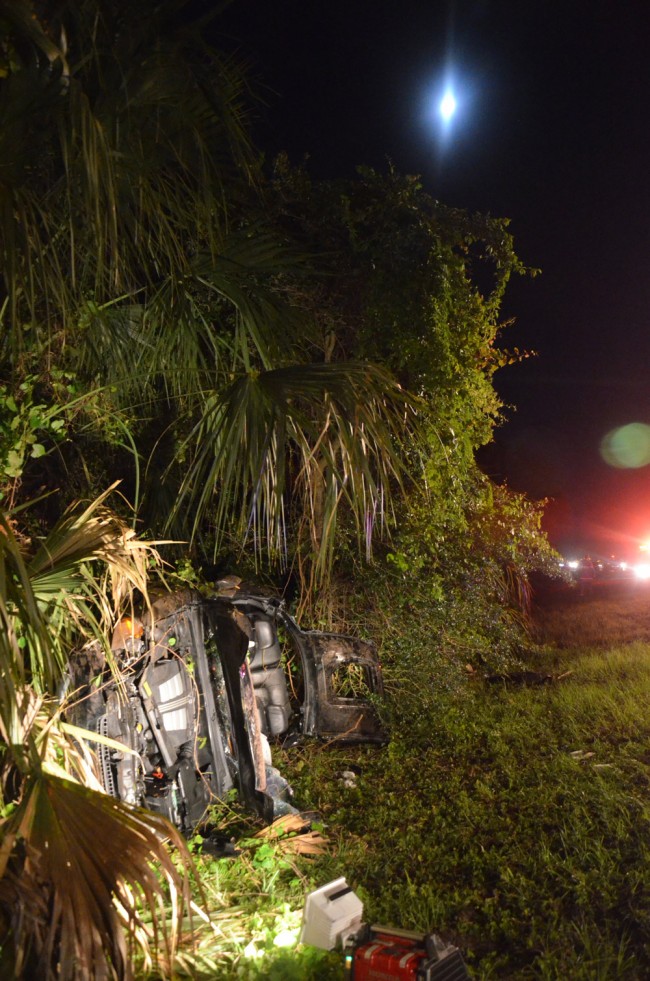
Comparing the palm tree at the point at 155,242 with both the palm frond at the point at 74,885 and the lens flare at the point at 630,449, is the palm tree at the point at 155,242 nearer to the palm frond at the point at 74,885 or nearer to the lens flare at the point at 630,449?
the palm frond at the point at 74,885

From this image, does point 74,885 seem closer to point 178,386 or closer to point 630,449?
point 178,386

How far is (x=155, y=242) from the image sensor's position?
4.76 metres

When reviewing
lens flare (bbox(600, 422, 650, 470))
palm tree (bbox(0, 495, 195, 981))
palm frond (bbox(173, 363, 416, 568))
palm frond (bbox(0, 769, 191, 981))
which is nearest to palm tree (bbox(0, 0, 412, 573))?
palm frond (bbox(173, 363, 416, 568))

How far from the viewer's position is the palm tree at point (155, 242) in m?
3.03

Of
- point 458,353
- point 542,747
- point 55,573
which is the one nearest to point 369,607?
point 542,747

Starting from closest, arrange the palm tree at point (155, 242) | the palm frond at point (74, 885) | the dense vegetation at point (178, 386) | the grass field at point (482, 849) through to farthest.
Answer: the palm frond at point (74, 885)
the dense vegetation at point (178, 386)
the palm tree at point (155, 242)
the grass field at point (482, 849)

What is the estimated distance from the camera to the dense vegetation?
2.64m

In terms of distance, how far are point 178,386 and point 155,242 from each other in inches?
41.0

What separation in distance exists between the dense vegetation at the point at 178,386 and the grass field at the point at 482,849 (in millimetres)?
568

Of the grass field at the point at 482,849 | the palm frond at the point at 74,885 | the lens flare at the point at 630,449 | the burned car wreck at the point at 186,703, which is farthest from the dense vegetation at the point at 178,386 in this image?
the lens flare at the point at 630,449

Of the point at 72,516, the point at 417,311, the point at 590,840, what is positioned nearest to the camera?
the point at 72,516

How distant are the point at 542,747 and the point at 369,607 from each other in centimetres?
241

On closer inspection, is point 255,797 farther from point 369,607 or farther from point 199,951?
point 369,607

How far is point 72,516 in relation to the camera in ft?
12.3
